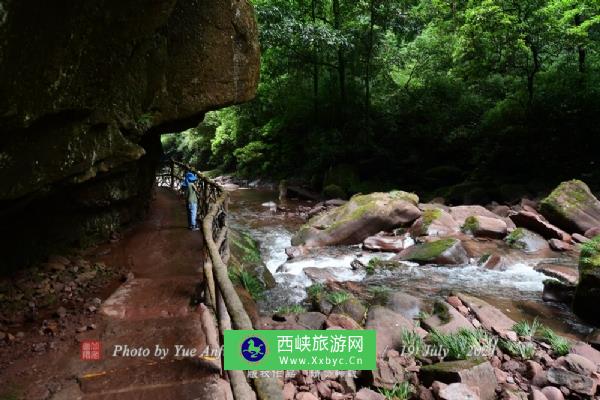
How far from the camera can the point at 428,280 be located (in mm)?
9438

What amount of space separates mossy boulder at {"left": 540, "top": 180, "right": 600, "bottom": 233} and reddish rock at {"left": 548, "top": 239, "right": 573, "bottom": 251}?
1016 mm

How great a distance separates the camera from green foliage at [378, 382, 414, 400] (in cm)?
454

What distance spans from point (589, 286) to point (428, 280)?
3.18m

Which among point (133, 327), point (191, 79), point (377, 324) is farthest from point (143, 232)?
point (377, 324)

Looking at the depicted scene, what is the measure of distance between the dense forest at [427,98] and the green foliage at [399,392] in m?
13.8

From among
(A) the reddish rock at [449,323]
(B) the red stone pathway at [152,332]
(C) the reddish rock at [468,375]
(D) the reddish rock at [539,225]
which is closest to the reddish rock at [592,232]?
(D) the reddish rock at [539,225]

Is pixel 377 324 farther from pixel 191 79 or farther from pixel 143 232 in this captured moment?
pixel 143 232

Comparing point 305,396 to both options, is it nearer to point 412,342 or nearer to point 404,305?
point 412,342

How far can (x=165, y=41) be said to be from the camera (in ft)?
22.5

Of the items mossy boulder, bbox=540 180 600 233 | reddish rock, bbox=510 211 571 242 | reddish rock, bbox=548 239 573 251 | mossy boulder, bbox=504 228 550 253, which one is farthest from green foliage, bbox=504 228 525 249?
mossy boulder, bbox=540 180 600 233

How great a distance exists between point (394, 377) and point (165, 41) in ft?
20.3

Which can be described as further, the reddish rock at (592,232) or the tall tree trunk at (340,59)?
the tall tree trunk at (340,59)

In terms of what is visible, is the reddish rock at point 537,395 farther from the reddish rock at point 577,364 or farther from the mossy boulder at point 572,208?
the mossy boulder at point 572,208

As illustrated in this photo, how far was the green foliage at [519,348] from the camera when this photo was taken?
18.1ft
